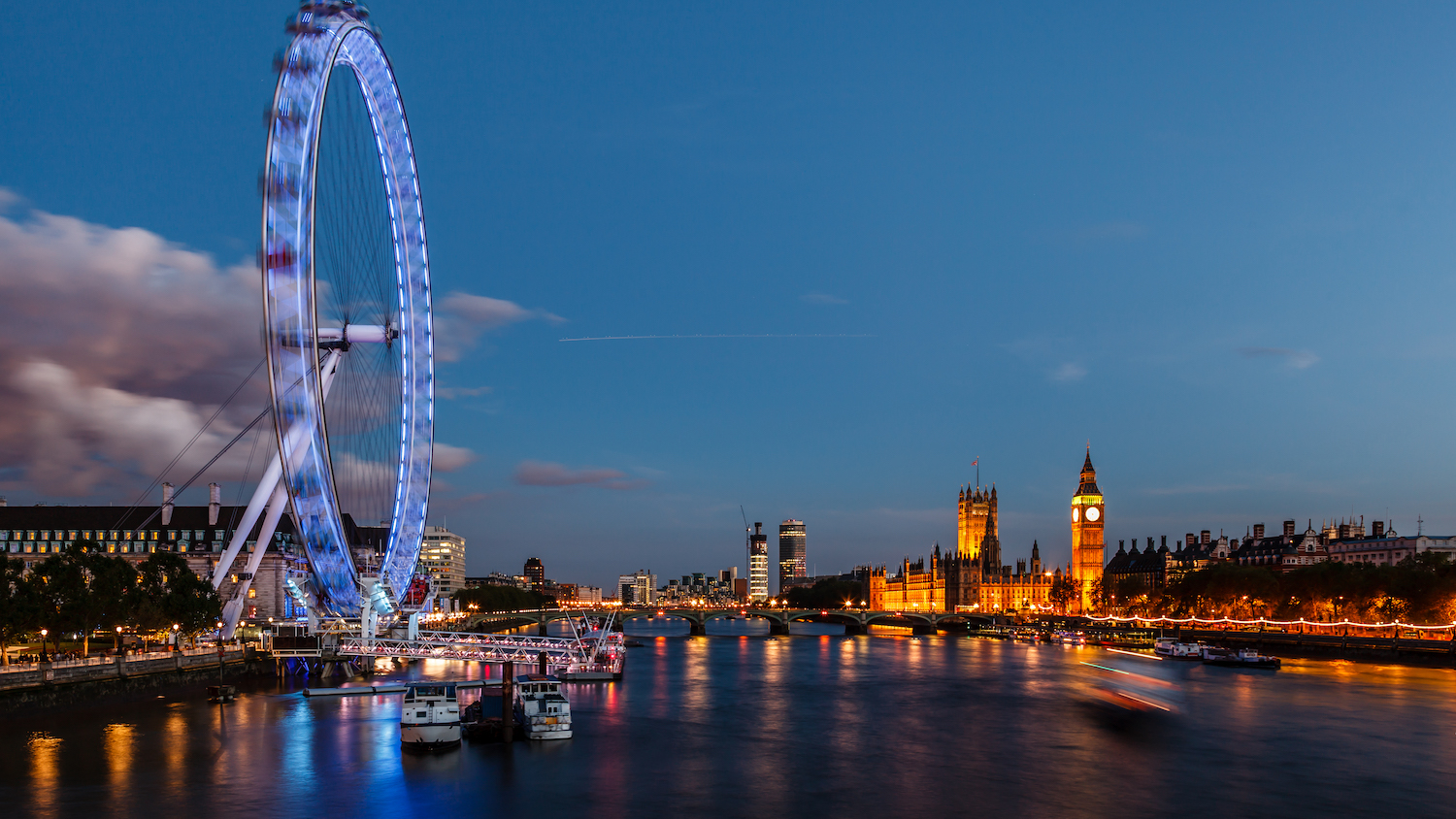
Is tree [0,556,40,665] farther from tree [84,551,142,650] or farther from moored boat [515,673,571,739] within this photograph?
moored boat [515,673,571,739]

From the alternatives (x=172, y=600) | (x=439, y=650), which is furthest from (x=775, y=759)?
(x=172, y=600)

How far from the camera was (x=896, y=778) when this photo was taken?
49750mm

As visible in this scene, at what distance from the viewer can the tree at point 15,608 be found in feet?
219

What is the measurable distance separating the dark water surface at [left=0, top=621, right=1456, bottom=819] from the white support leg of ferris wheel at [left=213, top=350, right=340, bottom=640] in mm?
10896

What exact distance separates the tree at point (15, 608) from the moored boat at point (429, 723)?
91.8 ft

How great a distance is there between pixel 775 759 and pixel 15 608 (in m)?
44.5

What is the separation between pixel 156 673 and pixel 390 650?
14586 mm

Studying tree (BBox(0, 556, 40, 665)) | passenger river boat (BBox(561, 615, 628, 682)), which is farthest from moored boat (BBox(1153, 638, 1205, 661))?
tree (BBox(0, 556, 40, 665))

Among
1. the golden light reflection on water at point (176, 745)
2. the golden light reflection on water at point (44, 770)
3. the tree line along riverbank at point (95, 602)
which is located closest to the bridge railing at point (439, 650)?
the tree line along riverbank at point (95, 602)

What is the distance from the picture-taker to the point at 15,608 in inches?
→ 2657

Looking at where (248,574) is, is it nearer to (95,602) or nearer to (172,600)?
(172,600)

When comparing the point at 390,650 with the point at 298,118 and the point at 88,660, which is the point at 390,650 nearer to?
the point at 88,660

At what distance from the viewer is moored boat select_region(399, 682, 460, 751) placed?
174 ft

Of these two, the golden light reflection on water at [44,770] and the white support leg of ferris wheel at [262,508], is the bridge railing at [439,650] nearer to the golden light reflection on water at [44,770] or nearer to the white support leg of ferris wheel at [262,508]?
the white support leg of ferris wheel at [262,508]
